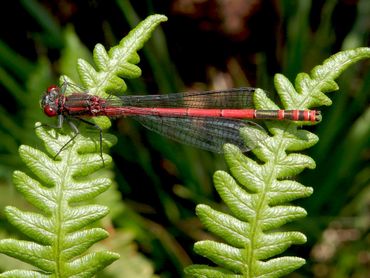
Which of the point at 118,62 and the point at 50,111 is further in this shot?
the point at 50,111

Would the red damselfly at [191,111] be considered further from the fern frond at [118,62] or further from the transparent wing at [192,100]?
the fern frond at [118,62]

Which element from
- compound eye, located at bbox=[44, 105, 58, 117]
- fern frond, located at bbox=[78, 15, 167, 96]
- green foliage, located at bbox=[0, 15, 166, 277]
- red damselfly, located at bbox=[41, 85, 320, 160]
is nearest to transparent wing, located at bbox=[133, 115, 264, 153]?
red damselfly, located at bbox=[41, 85, 320, 160]

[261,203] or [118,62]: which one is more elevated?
[118,62]

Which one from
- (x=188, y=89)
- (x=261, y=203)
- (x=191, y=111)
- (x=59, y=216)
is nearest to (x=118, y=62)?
(x=59, y=216)

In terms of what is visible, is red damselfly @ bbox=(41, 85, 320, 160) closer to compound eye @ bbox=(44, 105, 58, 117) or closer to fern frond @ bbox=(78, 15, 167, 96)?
compound eye @ bbox=(44, 105, 58, 117)

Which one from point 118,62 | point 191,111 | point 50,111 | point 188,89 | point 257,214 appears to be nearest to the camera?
point 257,214

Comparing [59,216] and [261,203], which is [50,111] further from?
[261,203]

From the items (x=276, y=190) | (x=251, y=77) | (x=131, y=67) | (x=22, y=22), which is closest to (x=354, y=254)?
(x=251, y=77)

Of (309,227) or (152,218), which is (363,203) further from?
(152,218)

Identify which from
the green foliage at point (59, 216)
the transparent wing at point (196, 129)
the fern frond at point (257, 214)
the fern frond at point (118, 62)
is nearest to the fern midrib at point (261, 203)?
the fern frond at point (257, 214)
